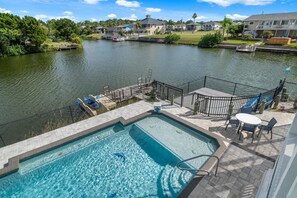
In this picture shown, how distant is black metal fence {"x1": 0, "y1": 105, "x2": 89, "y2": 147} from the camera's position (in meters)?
9.61

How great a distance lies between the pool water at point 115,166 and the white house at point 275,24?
163ft

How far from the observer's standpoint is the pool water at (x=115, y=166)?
220 inches

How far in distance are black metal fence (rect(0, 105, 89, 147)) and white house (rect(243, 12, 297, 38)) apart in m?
51.8

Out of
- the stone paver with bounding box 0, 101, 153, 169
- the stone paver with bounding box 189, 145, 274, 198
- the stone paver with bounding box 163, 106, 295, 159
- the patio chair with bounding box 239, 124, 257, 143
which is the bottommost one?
the stone paver with bounding box 0, 101, 153, 169

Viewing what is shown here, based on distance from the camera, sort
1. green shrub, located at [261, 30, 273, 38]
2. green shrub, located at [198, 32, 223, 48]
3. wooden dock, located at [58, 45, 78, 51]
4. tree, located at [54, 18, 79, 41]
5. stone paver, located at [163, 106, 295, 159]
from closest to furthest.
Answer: stone paver, located at [163, 106, 295, 159], green shrub, located at [198, 32, 223, 48], wooden dock, located at [58, 45, 78, 51], green shrub, located at [261, 30, 273, 38], tree, located at [54, 18, 79, 41]

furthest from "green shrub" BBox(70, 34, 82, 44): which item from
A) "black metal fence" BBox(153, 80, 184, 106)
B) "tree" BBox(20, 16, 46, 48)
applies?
"black metal fence" BBox(153, 80, 184, 106)

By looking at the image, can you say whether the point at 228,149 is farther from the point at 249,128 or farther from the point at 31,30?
the point at 31,30

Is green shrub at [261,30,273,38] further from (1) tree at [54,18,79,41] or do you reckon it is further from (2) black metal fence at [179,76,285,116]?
(1) tree at [54,18,79,41]

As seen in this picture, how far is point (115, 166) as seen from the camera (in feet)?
21.1

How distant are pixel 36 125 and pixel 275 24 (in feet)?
182

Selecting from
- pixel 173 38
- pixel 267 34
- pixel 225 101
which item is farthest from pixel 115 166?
pixel 267 34

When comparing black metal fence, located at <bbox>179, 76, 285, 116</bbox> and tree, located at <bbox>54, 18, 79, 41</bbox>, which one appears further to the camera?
tree, located at <bbox>54, 18, 79, 41</bbox>

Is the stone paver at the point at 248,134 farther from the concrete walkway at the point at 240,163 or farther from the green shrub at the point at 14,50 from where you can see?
the green shrub at the point at 14,50

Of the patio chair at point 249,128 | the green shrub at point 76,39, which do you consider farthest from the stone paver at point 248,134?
the green shrub at point 76,39
